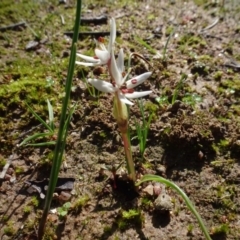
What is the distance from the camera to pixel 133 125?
7.56 feet

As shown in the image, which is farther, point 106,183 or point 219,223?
point 106,183

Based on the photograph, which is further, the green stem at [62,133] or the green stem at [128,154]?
the green stem at [128,154]

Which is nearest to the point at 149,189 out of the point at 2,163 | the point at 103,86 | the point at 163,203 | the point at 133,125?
the point at 163,203

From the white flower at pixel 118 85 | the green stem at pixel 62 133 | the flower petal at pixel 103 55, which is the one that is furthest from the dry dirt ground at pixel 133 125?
the flower petal at pixel 103 55

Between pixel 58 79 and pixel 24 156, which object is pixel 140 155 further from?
pixel 58 79

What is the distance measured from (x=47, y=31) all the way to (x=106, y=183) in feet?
5.28

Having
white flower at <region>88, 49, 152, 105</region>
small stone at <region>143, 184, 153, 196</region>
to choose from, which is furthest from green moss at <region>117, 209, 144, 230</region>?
white flower at <region>88, 49, 152, 105</region>

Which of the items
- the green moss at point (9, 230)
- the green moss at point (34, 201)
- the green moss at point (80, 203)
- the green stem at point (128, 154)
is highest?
the green stem at point (128, 154)

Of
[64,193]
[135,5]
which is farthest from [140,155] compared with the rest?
[135,5]

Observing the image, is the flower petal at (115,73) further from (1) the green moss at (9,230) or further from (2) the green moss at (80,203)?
(1) the green moss at (9,230)

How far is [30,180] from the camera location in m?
2.11

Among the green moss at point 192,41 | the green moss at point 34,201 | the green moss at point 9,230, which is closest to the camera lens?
the green moss at point 9,230

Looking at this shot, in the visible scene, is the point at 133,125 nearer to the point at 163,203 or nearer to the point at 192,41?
the point at 163,203

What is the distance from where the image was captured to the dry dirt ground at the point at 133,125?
190 cm
